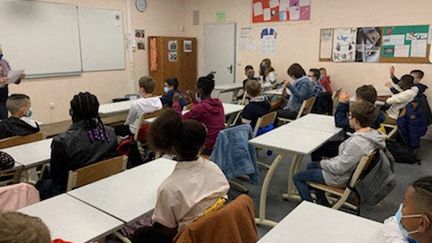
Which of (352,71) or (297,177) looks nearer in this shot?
(297,177)

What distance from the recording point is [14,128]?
2.97 meters

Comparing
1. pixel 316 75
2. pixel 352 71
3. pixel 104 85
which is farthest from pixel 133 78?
pixel 352 71

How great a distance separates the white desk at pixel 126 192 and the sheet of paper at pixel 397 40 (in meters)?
4.79

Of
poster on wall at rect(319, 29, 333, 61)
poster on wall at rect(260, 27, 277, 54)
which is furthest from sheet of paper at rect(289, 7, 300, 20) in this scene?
poster on wall at rect(319, 29, 333, 61)

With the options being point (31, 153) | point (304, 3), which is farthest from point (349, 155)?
point (304, 3)

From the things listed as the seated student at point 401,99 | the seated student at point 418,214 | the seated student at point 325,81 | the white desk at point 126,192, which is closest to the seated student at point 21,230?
the white desk at point 126,192

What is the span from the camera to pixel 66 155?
2.14m

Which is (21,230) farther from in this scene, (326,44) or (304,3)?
(304,3)

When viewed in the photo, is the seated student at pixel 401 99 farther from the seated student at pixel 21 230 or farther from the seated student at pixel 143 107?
the seated student at pixel 21 230

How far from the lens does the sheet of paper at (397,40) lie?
17.8ft

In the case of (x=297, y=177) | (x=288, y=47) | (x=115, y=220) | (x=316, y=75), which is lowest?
(x=297, y=177)

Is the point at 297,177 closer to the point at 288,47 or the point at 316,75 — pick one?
the point at 316,75

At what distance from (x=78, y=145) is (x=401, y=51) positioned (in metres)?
5.14

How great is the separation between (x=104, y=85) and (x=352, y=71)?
461cm
